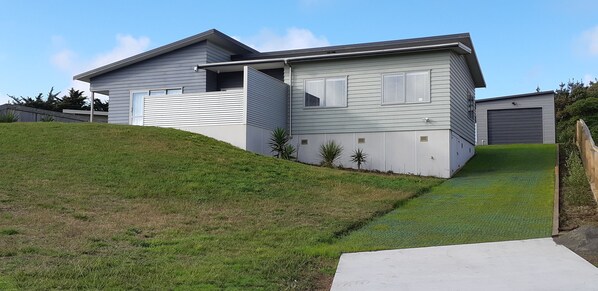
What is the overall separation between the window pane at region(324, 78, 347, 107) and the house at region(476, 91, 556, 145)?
14.6 metres

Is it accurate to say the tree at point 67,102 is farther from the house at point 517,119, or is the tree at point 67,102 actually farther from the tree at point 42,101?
the house at point 517,119

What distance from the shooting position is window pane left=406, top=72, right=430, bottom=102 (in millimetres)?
19438

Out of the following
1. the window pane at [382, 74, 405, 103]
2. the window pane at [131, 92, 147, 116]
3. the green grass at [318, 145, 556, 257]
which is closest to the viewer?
the green grass at [318, 145, 556, 257]

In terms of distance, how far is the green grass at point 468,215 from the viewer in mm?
9062

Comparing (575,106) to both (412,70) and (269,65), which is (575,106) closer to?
(412,70)

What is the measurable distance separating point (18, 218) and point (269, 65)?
45.4 feet

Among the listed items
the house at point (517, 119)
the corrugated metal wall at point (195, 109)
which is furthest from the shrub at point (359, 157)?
the house at point (517, 119)

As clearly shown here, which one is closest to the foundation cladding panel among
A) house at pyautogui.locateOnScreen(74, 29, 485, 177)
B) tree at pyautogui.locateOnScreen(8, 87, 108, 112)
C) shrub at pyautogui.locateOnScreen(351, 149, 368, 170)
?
house at pyautogui.locateOnScreen(74, 29, 485, 177)

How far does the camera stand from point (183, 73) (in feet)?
77.4

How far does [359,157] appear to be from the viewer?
19.2m

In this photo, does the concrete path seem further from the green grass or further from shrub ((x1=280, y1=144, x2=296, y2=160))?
shrub ((x1=280, y1=144, x2=296, y2=160))

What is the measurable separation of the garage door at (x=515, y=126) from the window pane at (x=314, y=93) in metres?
15.4

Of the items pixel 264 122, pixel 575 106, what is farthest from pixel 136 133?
pixel 575 106

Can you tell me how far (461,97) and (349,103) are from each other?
4628 millimetres
